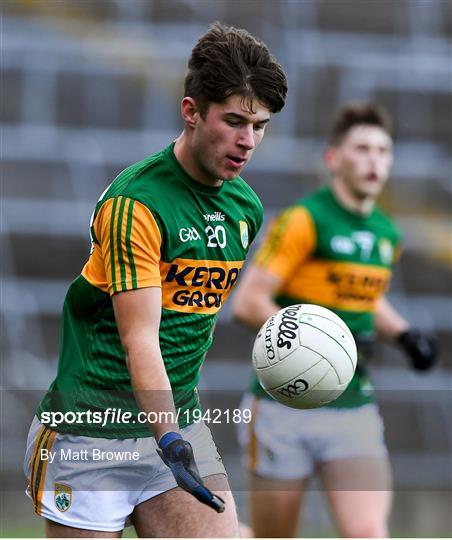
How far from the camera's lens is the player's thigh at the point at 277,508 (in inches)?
208

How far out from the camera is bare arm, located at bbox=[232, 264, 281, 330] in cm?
551

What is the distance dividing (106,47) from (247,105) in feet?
20.9

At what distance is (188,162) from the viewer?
3527mm

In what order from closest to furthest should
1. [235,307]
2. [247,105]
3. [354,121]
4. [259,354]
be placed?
[247,105], [259,354], [235,307], [354,121]

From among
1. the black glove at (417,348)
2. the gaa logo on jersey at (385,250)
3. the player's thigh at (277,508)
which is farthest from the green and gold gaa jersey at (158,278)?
the black glove at (417,348)

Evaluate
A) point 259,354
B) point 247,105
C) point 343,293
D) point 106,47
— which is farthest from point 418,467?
point 247,105

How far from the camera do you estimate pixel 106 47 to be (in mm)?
9492

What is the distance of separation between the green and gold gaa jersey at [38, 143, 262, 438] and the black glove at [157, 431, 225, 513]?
0.37 meters

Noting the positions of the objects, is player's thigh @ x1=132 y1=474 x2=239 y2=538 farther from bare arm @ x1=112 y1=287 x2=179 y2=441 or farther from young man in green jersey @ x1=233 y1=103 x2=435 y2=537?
young man in green jersey @ x1=233 y1=103 x2=435 y2=537

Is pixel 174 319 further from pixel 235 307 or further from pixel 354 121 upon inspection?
pixel 354 121

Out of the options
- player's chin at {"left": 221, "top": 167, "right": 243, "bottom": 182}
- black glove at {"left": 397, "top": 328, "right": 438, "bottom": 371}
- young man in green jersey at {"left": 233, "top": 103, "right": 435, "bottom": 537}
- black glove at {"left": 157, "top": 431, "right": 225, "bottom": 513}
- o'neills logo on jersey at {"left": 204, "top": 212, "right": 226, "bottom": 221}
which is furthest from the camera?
black glove at {"left": 397, "top": 328, "right": 438, "bottom": 371}

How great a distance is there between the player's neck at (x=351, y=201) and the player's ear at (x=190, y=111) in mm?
2489

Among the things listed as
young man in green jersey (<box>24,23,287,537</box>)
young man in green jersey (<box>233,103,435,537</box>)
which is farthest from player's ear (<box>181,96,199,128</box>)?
young man in green jersey (<box>233,103,435,537</box>)

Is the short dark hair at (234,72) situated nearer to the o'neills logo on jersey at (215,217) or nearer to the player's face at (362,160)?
the o'neills logo on jersey at (215,217)
